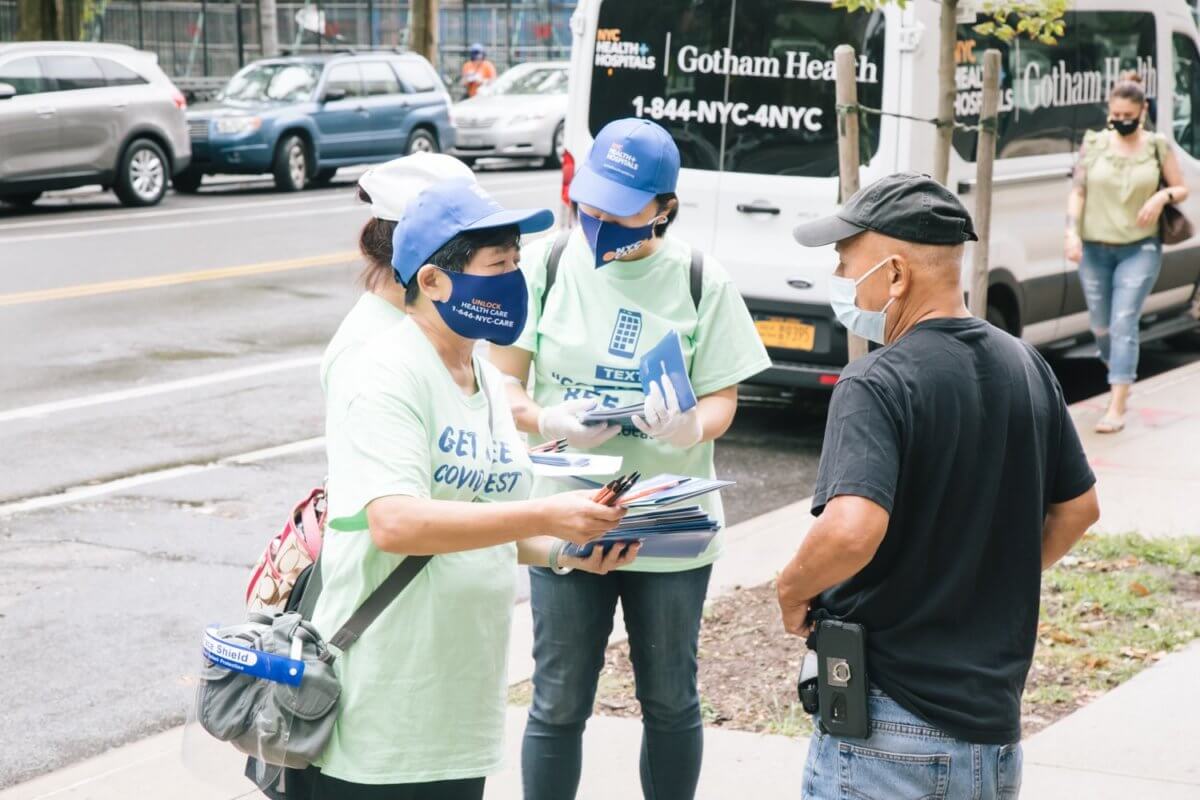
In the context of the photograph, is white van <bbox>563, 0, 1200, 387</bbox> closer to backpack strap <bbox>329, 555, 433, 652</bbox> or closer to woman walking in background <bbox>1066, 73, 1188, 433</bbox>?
woman walking in background <bbox>1066, 73, 1188, 433</bbox>

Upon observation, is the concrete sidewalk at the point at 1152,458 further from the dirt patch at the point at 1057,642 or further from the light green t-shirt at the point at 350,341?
the light green t-shirt at the point at 350,341

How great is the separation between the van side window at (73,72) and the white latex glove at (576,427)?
658 inches

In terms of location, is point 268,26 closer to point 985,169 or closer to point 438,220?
point 985,169

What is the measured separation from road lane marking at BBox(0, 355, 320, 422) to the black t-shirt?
25.4 ft

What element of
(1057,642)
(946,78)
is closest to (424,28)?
(946,78)

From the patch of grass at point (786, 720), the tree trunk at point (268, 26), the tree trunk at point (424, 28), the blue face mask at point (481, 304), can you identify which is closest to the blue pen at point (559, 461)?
the blue face mask at point (481, 304)

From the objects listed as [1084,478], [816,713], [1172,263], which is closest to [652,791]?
[816,713]

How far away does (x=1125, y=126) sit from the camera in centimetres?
924

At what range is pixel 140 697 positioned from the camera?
18.6ft

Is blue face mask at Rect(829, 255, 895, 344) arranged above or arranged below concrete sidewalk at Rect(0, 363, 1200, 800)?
above

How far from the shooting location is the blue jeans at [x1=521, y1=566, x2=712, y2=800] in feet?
13.2

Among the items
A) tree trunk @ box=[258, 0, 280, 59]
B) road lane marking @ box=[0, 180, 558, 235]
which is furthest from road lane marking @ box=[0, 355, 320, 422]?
tree trunk @ box=[258, 0, 280, 59]

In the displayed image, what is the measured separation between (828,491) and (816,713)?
43 cm

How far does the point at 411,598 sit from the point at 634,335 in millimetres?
1228
